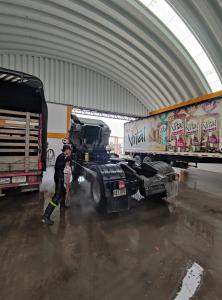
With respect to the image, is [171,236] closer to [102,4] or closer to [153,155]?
[153,155]

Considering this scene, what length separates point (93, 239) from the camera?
8.89ft

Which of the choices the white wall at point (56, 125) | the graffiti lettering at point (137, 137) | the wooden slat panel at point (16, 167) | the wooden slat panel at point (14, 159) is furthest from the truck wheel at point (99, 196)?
the white wall at point (56, 125)

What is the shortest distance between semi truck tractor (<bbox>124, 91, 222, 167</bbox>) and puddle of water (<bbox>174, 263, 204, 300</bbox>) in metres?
3.74

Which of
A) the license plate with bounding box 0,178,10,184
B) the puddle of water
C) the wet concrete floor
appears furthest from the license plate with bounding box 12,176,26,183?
the puddle of water

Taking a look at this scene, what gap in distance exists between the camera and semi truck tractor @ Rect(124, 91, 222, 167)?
5.80 meters

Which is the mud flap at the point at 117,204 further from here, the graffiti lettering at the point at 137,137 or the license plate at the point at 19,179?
the graffiti lettering at the point at 137,137

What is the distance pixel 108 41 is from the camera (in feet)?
35.2

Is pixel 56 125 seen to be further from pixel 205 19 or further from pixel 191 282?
pixel 191 282

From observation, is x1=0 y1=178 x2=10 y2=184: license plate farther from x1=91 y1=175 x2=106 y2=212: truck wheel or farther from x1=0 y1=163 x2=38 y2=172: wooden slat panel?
x1=91 y1=175 x2=106 y2=212: truck wheel

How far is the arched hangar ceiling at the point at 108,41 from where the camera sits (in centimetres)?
830

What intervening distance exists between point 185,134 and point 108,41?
8.21 m

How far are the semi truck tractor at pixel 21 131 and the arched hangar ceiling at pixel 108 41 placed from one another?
21.5 ft

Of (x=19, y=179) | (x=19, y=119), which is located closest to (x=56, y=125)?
(x=19, y=119)

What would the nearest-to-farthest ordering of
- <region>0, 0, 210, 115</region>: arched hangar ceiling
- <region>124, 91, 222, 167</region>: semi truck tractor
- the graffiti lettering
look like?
<region>124, 91, 222, 167</region>: semi truck tractor → <region>0, 0, 210, 115</region>: arched hangar ceiling → the graffiti lettering
